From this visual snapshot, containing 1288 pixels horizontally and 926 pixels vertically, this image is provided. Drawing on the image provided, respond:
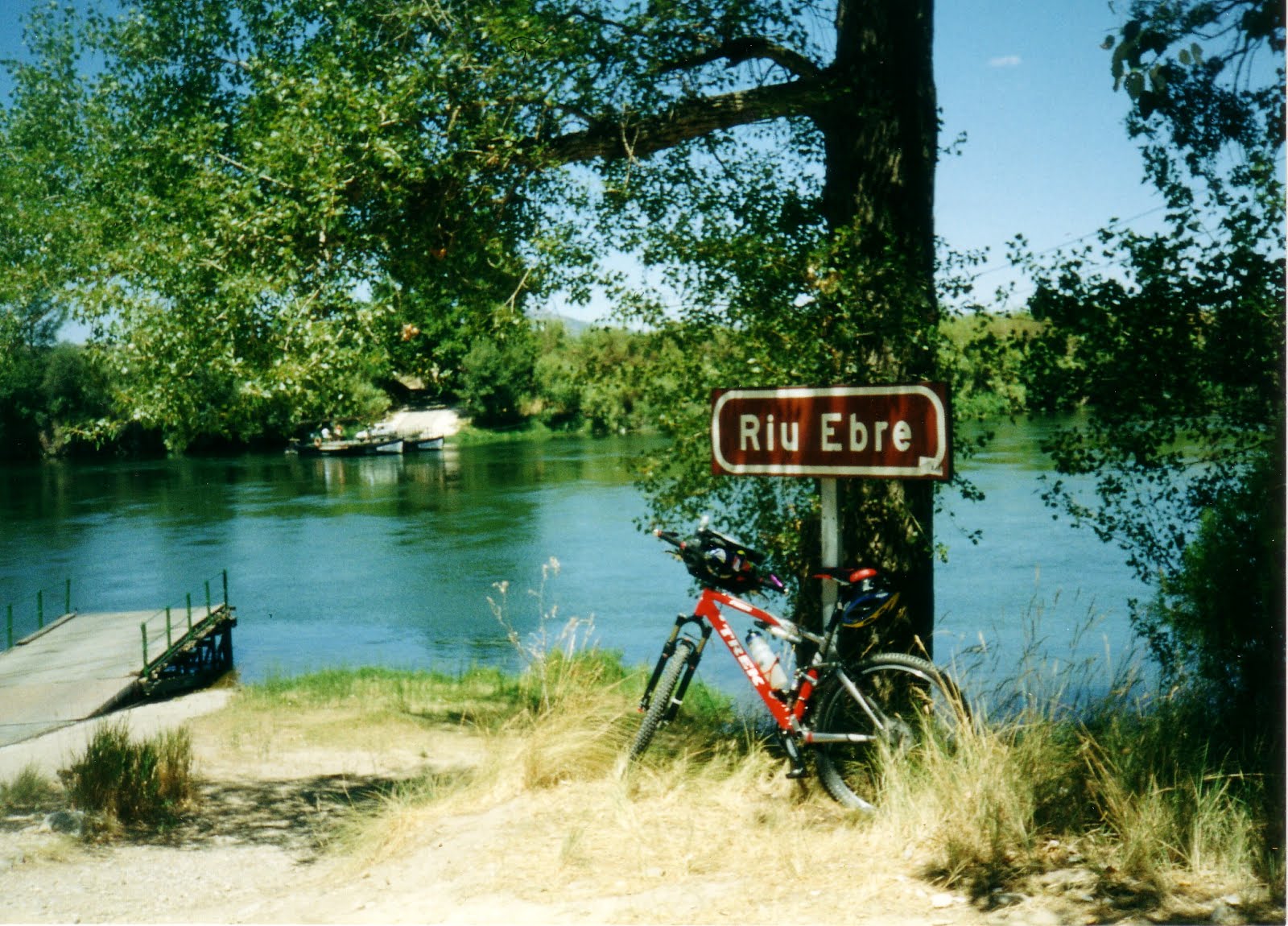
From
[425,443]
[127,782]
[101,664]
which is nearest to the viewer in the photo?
[127,782]

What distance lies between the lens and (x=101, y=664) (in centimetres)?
1894

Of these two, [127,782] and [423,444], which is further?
[423,444]

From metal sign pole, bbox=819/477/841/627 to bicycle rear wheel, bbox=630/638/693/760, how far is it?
0.63 m

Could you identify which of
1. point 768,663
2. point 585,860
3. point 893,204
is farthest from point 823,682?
Result: point 893,204

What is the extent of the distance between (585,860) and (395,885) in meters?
0.71

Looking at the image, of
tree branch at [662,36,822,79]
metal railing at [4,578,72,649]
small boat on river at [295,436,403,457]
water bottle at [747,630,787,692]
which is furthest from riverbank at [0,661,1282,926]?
small boat on river at [295,436,403,457]

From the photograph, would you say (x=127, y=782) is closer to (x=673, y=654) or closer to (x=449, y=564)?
(x=673, y=654)

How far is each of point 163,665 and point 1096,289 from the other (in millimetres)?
16993

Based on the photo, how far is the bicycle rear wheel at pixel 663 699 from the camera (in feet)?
15.6

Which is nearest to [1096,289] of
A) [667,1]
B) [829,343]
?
[829,343]

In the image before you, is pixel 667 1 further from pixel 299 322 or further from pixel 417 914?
pixel 417 914

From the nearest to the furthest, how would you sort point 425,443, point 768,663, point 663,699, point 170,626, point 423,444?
Answer: point 768,663, point 663,699, point 170,626, point 423,444, point 425,443

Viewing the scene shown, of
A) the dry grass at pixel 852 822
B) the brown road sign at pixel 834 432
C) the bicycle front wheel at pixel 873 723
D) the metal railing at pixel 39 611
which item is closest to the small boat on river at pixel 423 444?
the metal railing at pixel 39 611

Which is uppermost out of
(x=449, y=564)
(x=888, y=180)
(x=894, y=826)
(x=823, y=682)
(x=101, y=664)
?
(x=888, y=180)
